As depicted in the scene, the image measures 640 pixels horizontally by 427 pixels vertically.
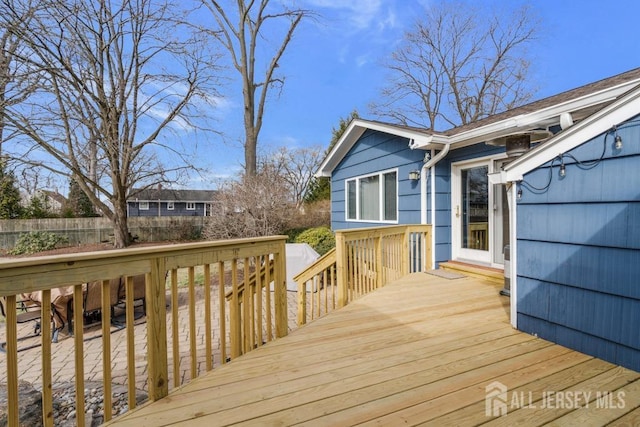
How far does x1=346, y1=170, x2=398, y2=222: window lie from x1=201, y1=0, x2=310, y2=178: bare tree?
6.18 metres

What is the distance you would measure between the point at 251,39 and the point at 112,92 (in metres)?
6.55

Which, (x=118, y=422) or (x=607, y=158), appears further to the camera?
(x=607, y=158)

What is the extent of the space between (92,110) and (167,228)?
19.3 ft

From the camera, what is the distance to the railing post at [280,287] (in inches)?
104

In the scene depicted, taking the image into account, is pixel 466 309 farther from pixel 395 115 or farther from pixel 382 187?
pixel 395 115

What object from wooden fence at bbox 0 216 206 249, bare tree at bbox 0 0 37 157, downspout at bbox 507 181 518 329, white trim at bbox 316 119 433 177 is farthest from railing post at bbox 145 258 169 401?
wooden fence at bbox 0 216 206 249

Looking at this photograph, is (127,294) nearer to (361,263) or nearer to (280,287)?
(280,287)

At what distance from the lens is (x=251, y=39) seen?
13758mm

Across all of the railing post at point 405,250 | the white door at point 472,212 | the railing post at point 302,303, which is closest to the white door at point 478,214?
the white door at point 472,212

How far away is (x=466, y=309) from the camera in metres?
3.39

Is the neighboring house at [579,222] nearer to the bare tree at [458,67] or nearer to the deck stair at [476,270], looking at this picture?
the deck stair at [476,270]

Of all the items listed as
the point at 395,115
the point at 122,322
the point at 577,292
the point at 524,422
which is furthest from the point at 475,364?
the point at 395,115

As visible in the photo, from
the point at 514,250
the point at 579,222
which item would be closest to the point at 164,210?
the point at 514,250

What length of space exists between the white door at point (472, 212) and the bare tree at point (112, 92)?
921cm
